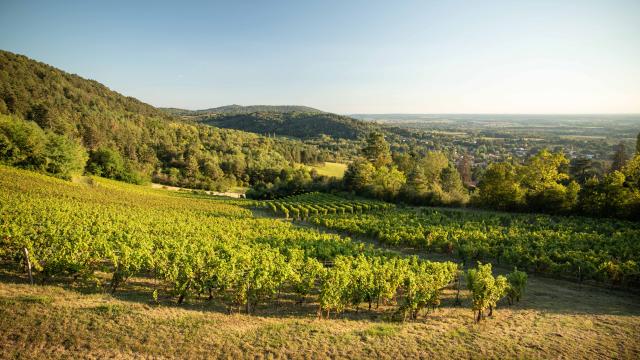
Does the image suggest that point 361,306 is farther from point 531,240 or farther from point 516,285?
point 531,240

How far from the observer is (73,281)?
1631 cm

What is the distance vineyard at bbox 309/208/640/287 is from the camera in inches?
919

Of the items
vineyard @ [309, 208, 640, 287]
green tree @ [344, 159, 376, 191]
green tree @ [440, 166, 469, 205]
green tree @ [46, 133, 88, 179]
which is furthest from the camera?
green tree @ [344, 159, 376, 191]

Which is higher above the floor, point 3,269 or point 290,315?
point 3,269

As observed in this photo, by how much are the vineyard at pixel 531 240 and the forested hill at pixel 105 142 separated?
5139 cm

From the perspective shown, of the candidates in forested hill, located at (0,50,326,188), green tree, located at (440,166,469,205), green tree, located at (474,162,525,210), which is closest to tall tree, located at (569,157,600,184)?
green tree, located at (440,166,469,205)

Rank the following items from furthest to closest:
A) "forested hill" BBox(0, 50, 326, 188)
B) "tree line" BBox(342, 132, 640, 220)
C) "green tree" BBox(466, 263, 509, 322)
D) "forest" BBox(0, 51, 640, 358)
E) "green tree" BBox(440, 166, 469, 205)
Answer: "forested hill" BBox(0, 50, 326, 188), "green tree" BBox(440, 166, 469, 205), "tree line" BBox(342, 132, 640, 220), "green tree" BBox(466, 263, 509, 322), "forest" BBox(0, 51, 640, 358)

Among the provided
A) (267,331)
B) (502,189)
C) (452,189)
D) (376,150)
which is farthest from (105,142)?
Answer: (267,331)

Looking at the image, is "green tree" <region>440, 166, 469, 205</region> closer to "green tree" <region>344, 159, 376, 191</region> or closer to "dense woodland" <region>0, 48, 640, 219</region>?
"dense woodland" <region>0, 48, 640, 219</region>

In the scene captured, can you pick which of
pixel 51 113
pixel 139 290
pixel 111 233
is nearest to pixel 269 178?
pixel 51 113

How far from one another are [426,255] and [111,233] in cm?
2537

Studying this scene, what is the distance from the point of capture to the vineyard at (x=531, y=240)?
23.3m

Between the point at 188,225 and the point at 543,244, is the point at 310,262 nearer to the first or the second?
the point at 188,225

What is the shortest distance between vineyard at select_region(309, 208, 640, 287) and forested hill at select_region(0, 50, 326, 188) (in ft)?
169
